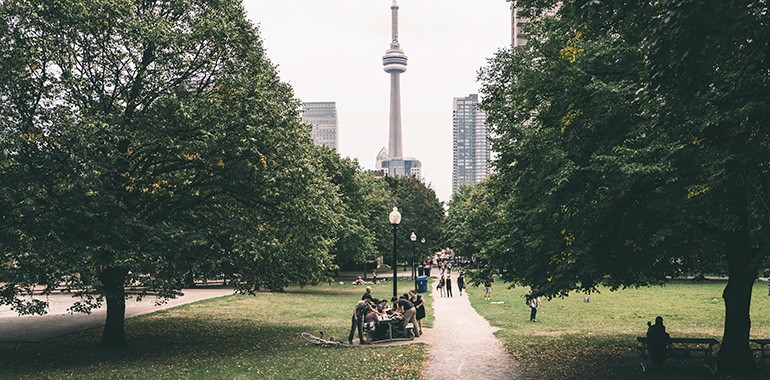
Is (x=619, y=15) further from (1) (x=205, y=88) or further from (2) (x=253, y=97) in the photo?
(1) (x=205, y=88)

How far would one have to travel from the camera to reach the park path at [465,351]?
48.5ft

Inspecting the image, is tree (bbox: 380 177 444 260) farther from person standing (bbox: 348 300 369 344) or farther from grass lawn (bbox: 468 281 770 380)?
person standing (bbox: 348 300 369 344)

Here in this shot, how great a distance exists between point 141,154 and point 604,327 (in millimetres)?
18251

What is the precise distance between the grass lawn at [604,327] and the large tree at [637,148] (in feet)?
6.73

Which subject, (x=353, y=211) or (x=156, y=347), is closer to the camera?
(x=156, y=347)

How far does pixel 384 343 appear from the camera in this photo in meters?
19.7

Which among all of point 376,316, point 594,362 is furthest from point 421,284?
point 594,362

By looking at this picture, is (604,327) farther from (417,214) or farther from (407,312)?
(417,214)

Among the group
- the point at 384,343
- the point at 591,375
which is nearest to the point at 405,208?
the point at 384,343

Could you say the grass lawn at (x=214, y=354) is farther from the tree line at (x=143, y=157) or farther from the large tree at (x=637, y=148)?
the large tree at (x=637, y=148)

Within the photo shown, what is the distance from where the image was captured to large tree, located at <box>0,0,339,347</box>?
1602cm

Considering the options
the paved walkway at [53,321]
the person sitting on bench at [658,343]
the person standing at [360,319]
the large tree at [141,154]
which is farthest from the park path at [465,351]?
the paved walkway at [53,321]

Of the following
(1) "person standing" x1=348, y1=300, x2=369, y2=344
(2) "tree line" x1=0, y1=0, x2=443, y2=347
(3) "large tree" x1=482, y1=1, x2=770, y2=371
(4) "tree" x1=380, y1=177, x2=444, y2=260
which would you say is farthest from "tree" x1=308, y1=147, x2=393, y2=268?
(3) "large tree" x1=482, y1=1, x2=770, y2=371

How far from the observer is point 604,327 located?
24578 millimetres
